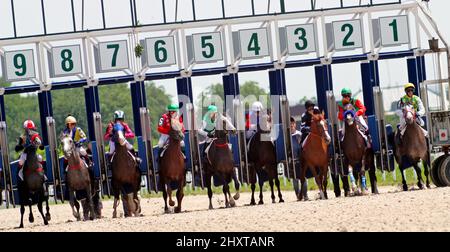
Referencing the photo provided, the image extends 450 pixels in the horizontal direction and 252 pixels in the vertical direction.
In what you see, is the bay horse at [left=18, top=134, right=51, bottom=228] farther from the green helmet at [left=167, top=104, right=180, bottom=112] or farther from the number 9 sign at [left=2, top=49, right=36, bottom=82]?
the number 9 sign at [left=2, top=49, right=36, bottom=82]

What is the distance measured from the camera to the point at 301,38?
2438cm

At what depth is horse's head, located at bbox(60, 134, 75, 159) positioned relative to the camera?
2162 centimetres

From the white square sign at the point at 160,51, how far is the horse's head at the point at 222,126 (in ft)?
6.56

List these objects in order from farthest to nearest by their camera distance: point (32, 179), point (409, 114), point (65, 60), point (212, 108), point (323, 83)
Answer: point (323, 83) → point (65, 60) → point (409, 114) → point (212, 108) → point (32, 179)

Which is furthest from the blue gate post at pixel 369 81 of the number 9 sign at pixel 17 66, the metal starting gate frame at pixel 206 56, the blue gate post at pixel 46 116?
the number 9 sign at pixel 17 66

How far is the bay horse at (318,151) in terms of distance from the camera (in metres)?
22.5

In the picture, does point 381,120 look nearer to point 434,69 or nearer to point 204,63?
point 434,69

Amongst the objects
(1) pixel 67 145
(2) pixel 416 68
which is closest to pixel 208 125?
(1) pixel 67 145

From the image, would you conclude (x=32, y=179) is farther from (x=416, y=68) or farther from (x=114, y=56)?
(x=416, y=68)

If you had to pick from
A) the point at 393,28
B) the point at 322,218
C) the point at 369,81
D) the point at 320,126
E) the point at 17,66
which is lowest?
the point at 322,218

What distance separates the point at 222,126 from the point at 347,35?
3479 mm

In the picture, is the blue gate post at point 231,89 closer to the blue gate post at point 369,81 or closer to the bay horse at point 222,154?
the bay horse at point 222,154
